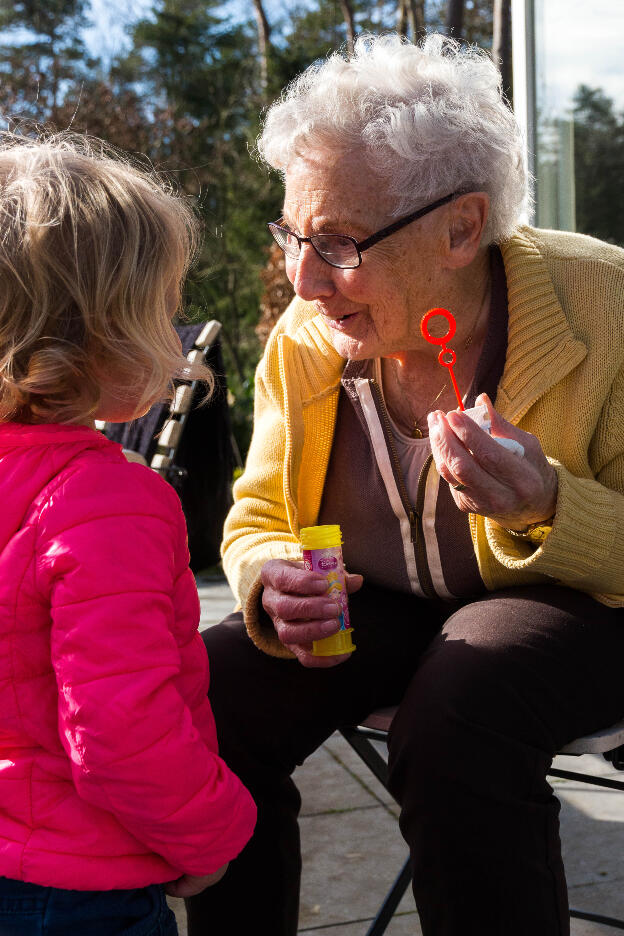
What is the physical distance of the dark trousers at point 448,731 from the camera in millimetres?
1480

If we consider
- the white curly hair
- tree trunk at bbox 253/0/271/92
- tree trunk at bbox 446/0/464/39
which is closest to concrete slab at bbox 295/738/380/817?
the white curly hair

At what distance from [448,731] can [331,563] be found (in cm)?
33

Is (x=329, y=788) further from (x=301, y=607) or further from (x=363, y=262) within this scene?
(x=363, y=262)

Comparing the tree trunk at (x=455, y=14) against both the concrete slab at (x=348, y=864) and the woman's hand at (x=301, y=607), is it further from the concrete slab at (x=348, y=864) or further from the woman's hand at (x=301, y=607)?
the woman's hand at (x=301, y=607)

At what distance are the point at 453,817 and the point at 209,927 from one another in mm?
579

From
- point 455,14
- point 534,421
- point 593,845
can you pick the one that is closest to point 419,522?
point 534,421

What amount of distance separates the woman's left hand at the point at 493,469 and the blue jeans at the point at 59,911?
2.53 feet

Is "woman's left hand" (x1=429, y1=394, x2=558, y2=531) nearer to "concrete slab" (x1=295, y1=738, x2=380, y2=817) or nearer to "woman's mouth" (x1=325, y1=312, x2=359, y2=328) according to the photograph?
"woman's mouth" (x1=325, y1=312, x2=359, y2=328)

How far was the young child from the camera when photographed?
1219 millimetres

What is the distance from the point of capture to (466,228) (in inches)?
79.0

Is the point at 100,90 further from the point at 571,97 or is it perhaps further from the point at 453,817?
the point at 453,817

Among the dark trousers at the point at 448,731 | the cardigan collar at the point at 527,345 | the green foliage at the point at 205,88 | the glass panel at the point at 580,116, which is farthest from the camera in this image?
the green foliage at the point at 205,88

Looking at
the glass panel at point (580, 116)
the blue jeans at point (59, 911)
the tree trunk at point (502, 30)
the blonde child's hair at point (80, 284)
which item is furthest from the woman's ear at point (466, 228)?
the tree trunk at point (502, 30)

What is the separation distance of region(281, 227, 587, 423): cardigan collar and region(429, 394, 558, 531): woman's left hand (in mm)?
214
